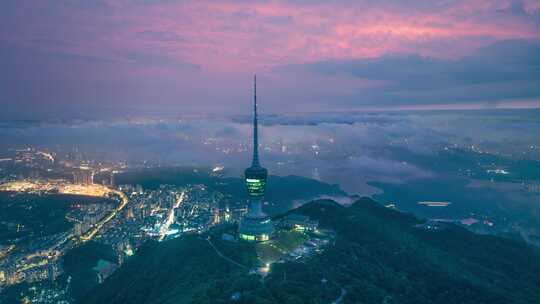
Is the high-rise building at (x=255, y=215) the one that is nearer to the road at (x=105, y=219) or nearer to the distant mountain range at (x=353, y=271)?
the distant mountain range at (x=353, y=271)

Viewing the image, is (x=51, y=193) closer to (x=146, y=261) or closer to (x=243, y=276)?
(x=146, y=261)

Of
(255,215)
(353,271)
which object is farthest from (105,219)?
(353,271)

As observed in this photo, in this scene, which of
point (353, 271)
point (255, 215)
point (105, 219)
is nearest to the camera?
point (353, 271)

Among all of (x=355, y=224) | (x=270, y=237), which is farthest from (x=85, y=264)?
(x=355, y=224)

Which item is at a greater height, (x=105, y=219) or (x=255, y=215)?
(x=255, y=215)

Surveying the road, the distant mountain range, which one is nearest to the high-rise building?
the distant mountain range

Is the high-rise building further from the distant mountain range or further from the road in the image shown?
the road

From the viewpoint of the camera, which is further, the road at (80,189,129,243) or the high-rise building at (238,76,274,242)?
the road at (80,189,129,243)

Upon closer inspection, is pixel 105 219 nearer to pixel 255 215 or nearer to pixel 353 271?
pixel 255 215
